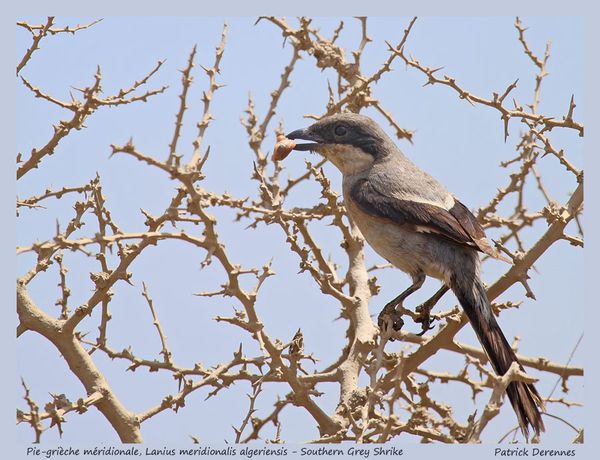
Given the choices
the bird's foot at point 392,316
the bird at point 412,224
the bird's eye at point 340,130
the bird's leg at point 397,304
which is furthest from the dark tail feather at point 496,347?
the bird's eye at point 340,130

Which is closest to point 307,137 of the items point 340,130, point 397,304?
point 340,130

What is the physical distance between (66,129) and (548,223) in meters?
2.78

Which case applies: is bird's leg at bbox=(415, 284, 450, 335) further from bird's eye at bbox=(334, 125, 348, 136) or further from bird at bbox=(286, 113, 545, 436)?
bird's eye at bbox=(334, 125, 348, 136)

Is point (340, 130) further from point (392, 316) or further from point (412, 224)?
point (392, 316)

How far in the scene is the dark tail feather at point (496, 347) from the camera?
189 inches

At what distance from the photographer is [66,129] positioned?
4738 mm

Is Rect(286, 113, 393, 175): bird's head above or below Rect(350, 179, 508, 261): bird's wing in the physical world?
above

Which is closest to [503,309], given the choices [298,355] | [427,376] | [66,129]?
[427,376]

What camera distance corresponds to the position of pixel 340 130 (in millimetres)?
5863

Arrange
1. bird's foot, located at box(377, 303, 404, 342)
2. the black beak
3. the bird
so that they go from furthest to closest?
1. the black beak
2. bird's foot, located at box(377, 303, 404, 342)
3. the bird

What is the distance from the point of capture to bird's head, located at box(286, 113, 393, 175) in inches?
231

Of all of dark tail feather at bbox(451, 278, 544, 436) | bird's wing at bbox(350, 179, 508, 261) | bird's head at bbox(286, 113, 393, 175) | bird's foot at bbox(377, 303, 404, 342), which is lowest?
dark tail feather at bbox(451, 278, 544, 436)

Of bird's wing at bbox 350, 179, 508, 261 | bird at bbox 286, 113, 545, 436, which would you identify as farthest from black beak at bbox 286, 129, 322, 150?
bird's wing at bbox 350, 179, 508, 261

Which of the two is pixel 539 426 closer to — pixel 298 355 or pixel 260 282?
pixel 298 355
